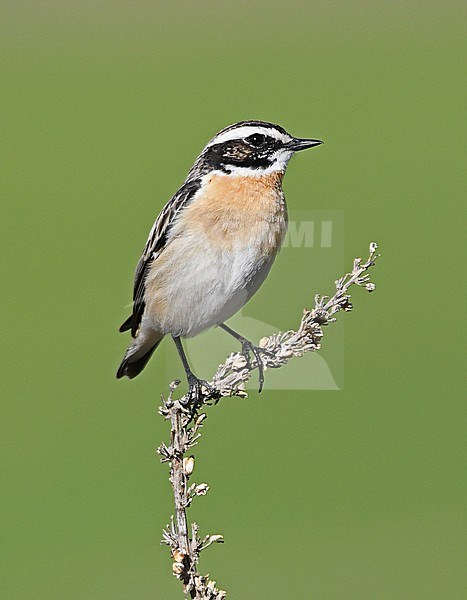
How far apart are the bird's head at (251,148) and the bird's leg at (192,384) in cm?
60

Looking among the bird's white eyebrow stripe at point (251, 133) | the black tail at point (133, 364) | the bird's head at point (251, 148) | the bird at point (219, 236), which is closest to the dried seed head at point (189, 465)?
the bird at point (219, 236)

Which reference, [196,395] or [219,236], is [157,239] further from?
[196,395]

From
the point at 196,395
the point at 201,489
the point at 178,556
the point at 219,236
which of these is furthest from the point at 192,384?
the point at 178,556

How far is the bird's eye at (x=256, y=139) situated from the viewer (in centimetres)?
336

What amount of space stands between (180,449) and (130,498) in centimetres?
815

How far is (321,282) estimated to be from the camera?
10.2 feet

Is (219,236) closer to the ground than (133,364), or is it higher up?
higher up

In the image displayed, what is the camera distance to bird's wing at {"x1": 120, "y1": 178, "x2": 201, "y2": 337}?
3.59 m

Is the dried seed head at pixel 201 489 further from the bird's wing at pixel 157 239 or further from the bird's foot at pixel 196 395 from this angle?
the bird's wing at pixel 157 239

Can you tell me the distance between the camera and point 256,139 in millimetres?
3377

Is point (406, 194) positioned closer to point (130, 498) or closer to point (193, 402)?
point (130, 498)

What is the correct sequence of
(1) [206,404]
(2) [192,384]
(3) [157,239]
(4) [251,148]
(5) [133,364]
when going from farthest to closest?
(5) [133,364] → (3) [157,239] → (4) [251,148] → (2) [192,384] → (1) [206,404]

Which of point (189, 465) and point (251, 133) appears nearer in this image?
point (189, 465)

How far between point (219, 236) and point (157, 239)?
0.94ft
